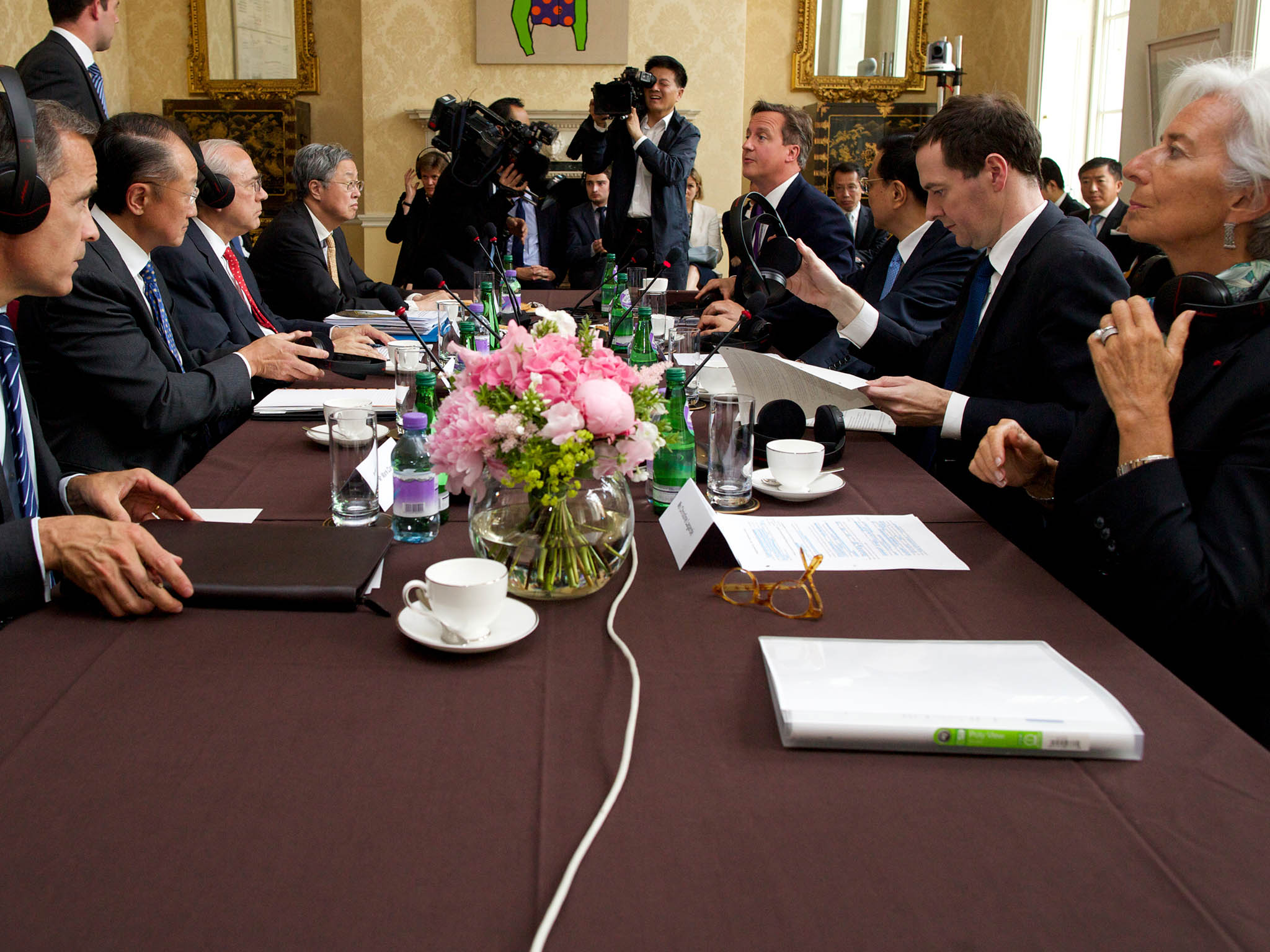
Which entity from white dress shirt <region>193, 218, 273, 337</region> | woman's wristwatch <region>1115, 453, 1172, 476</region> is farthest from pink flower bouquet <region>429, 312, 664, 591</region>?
white dress shirt <region>193, 218, 273, 337</region>

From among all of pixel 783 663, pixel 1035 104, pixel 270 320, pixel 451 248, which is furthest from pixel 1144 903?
pixel 1035 104

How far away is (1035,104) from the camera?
7.16 meters

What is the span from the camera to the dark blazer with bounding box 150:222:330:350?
2689 mm

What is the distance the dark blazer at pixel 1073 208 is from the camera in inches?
228

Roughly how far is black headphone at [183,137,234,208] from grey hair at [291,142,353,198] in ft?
2.91

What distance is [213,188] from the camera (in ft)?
9.11

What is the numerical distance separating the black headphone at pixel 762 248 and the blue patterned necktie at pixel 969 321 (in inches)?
21.3

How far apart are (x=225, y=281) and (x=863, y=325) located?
5.67 feet

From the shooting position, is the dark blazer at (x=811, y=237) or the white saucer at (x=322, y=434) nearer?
the white saucer at (x=322, y=434)

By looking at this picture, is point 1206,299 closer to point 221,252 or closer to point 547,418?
point 547,418

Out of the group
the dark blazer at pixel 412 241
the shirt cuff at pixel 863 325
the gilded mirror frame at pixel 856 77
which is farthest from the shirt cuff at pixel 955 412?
the gilded mirror frame at pixel 856 77

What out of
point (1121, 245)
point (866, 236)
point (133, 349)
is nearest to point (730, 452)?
point (133, 349)

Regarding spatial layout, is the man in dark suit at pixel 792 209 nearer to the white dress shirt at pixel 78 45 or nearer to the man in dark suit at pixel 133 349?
the man in dark suit at pixel 133 349

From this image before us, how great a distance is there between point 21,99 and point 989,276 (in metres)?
1.73
